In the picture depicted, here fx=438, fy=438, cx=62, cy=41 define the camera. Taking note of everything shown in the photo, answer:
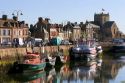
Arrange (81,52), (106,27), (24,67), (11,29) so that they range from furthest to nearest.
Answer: (106,27), (11,29), (81,52), (24,67)

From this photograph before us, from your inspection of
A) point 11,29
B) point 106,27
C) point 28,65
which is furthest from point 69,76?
point 106,27

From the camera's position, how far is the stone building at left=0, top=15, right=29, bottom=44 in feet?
322

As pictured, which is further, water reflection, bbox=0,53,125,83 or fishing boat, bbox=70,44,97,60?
fishing boat, bbox=70,44,97,60

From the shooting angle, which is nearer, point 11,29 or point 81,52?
point 81,52

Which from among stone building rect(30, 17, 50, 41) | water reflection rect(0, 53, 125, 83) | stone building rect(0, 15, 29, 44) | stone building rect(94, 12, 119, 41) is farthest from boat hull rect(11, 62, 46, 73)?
stone building rect(94, 12, 119, 41)

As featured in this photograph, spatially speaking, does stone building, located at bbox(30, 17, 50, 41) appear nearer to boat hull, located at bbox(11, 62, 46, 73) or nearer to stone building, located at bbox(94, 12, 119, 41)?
boat hull, located at bbox(11, 62, 46, 73)

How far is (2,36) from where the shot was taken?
9788 cm

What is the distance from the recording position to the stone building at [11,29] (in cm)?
9804

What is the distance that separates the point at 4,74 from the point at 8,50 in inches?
371

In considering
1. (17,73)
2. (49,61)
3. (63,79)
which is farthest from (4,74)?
(49,61)

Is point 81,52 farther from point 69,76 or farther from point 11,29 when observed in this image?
point 69,76

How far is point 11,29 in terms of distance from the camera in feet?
329

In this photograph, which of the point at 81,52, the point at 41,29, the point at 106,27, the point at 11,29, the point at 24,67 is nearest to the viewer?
the point at 24,67

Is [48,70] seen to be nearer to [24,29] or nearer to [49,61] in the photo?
[49,61]
